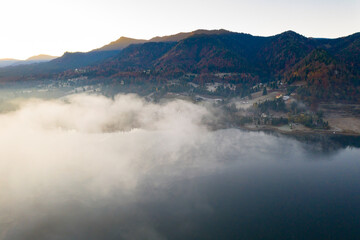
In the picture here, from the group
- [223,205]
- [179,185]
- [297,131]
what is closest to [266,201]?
[223,205]

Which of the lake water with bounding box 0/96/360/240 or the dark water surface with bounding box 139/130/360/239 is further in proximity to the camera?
the lake water with bounding box 0/96/360/240

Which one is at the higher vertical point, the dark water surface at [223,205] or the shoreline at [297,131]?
the shoreline at [297,131]

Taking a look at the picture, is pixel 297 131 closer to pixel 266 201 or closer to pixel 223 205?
pixel 266 201

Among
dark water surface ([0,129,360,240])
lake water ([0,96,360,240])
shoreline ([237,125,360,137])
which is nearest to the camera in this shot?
dark water surface ([0,129,360,240])

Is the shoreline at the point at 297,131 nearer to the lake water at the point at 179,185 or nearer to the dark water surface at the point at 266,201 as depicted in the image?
the lake water at the point at 179,185

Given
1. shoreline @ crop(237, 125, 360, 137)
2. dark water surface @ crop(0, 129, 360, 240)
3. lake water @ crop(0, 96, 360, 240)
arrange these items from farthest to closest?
shoreline @ crop(237, 125, 360, 137) < lake water @ crop(0, 96, 360, 240) < dark water surface @ crop(0, 129, 360, 240)

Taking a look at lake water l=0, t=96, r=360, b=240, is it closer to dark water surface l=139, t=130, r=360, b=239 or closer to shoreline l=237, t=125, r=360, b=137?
dark water surface l=139, t=130, r=360, b=239

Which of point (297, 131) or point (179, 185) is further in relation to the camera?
point (297, 131)

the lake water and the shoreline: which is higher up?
the shoreline

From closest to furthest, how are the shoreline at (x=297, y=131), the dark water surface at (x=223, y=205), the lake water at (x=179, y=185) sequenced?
the dark water surface at (x=223, y=205)
the lake water at (x=179, y=185)
the shoreline at (x=297, y=131)

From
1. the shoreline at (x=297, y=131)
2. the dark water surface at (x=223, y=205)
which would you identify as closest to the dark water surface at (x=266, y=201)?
the dark water surface at (x=223, y=205)

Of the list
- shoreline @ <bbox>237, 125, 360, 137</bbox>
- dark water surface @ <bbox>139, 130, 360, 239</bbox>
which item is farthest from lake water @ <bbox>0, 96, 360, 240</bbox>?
shoreline @ <bbox>237, 125, 360, 137</bbox>
